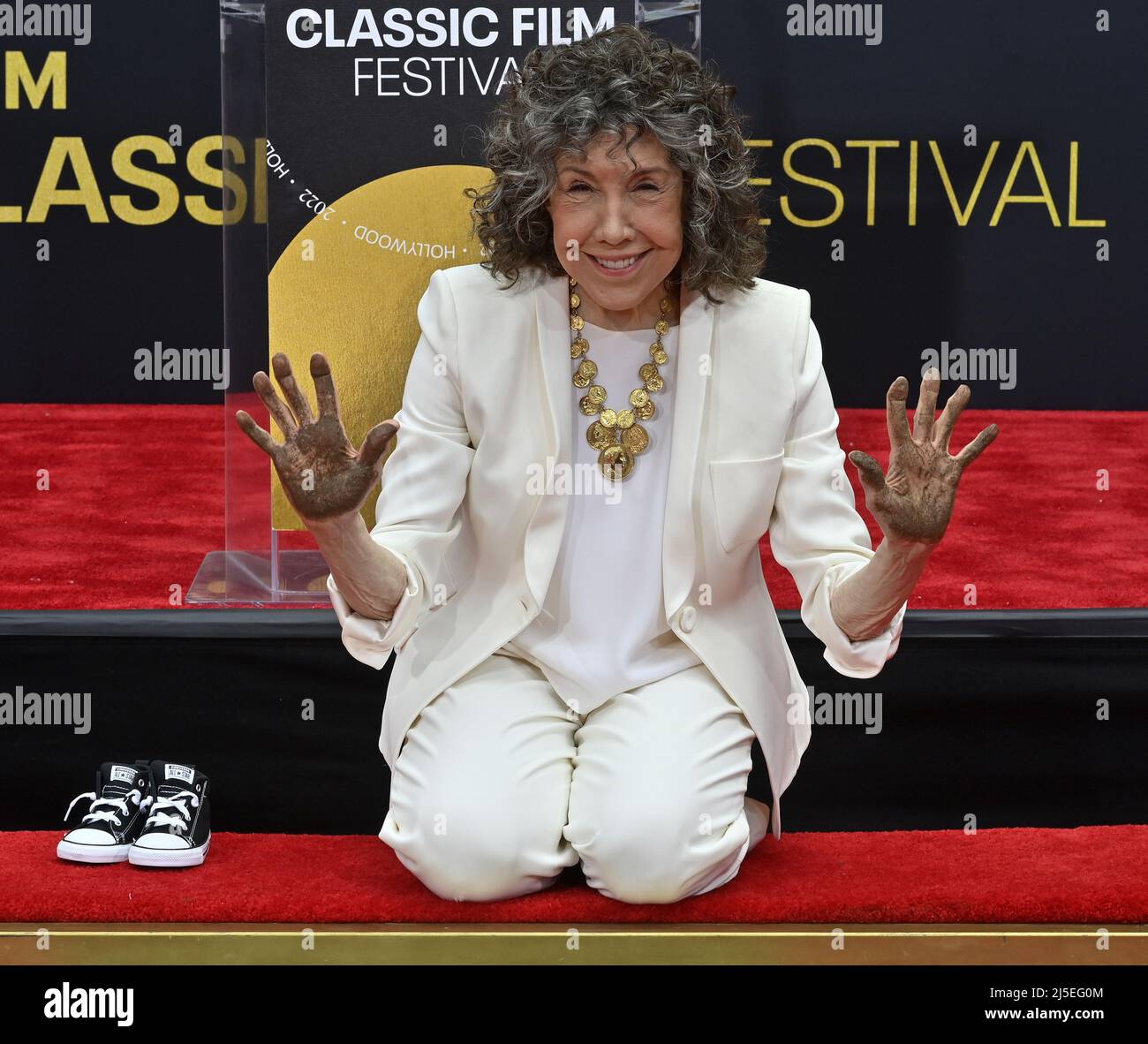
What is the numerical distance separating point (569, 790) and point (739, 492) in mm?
414

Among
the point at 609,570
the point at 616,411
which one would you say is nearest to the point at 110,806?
the point at 609,570

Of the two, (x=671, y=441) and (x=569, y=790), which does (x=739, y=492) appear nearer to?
(x=671, y=441)

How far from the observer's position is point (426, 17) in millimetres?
2541

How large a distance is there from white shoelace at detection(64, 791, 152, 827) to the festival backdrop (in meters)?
1.99

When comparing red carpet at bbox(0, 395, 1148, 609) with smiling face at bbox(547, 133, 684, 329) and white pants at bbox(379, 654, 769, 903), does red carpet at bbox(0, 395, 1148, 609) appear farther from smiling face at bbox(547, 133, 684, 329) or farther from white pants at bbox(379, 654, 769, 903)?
smiling face at bbox(547, 133, 684, 329)

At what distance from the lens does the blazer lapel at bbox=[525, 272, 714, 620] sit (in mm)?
1987

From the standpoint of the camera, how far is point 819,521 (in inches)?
78.1

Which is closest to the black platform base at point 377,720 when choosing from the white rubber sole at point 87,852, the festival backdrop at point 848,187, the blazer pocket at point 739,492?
the white rubber sole at point 87,852

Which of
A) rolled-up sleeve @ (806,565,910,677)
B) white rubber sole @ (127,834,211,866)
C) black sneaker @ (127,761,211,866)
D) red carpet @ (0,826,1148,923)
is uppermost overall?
rolled-up sleeve @ (806,565,910,677)

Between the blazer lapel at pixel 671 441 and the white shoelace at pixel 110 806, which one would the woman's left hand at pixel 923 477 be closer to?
the blazer lapel at pixel 671 441

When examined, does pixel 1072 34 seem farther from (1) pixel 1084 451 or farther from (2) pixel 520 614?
(2) pixel 520 614

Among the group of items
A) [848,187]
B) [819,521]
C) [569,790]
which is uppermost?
[848,187]

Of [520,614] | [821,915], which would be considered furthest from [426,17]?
[821,915]

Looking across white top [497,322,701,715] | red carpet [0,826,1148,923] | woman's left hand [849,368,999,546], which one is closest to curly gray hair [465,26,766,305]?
white top [497,322,701,715]
